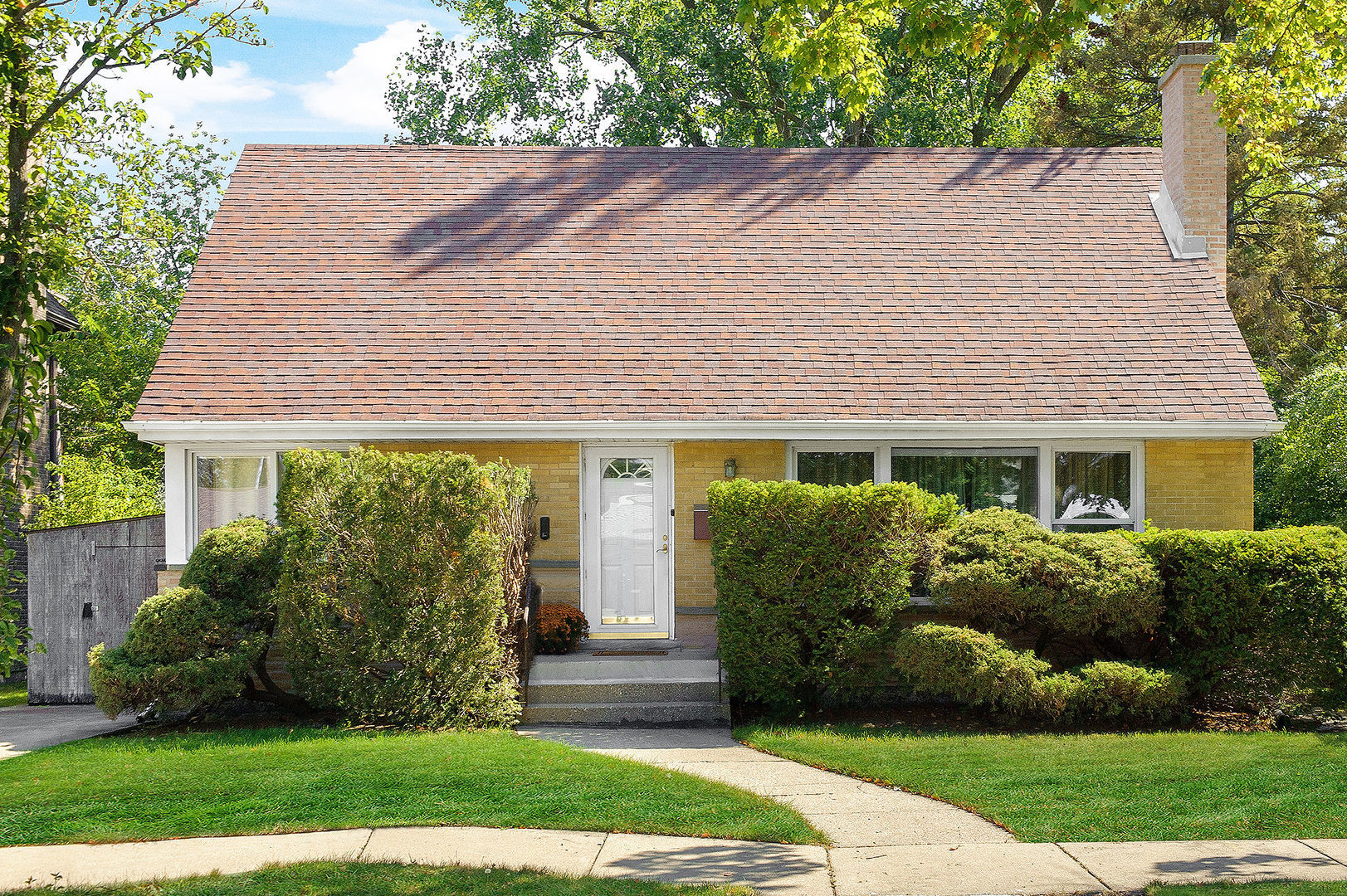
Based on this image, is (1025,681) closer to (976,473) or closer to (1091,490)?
(976,473)

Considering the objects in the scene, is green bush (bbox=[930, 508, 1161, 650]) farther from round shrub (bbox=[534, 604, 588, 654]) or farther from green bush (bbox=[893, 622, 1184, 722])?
round shrub (bbox=[534, 604, 588, 654])

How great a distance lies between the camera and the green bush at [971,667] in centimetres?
919

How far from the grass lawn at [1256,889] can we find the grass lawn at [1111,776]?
859 mm

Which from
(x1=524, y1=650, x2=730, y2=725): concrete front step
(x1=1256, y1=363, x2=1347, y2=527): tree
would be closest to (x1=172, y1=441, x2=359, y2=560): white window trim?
(x1=524, y1=650, x2=730, y2=725): concrete front step

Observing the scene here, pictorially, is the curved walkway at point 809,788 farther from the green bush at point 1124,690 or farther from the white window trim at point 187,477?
the white window trim at point 187,477

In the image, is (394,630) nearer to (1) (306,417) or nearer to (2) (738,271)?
(1) (306,417)

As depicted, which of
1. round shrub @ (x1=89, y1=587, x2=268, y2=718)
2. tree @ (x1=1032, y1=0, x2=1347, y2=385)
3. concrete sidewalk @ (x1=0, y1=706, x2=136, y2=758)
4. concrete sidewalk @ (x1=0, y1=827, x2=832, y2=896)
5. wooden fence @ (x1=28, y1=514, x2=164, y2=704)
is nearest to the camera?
concrete sidewalk @ (x1=0, y1=827, x2=832, y2=896)

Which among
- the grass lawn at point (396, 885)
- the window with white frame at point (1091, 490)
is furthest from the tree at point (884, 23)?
the grass lawn at point (396, 885)

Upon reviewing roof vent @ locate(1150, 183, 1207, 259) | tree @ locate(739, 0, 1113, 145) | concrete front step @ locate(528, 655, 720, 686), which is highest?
tree @ locate(739, 0, 1113, 145)

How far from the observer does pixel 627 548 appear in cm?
1211

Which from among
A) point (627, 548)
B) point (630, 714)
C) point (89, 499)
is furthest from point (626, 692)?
point (89, 499)

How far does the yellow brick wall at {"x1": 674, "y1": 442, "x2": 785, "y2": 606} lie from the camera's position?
39.2ft

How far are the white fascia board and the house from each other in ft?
0.11

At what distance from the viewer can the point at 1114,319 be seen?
12891 millimetres
